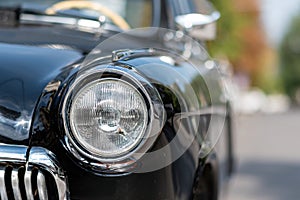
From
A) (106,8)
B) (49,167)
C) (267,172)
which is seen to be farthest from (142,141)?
(267,172)

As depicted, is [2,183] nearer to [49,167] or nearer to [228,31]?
[49,167]

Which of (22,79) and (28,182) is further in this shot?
(22,79)

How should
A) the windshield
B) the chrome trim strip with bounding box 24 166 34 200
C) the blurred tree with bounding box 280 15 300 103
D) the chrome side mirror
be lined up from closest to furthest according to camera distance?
the chrome trim strip with bounding box 24 166 34 200
the chrome side mirror
the windshield
the blurred tree with bounding box 280 15 300 103

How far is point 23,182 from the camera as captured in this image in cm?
173

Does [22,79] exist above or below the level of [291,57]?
above

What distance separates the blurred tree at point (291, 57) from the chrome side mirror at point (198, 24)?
66.8 meters

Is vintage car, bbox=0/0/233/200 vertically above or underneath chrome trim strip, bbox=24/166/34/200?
above

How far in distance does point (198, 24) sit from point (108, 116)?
108 cm

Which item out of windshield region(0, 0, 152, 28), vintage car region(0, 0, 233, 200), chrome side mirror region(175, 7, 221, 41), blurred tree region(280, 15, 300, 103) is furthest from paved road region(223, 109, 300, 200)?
blurred tree region(280, 15, 300, 103)

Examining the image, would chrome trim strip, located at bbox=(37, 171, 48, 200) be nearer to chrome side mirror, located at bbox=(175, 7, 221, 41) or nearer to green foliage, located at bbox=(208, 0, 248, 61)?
chrome side mirror, located at bbox=(175, 7, 221, 41)

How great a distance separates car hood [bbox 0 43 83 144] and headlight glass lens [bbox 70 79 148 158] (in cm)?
16

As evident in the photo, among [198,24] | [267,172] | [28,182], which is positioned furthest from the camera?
[267,172]

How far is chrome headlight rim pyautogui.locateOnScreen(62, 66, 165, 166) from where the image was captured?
5.84ft

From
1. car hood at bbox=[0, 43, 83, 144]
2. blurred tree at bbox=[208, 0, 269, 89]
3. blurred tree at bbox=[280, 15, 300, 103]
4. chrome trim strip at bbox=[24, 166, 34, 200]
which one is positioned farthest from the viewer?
blurred tree at bbox=[280, 15, 300, 103]
